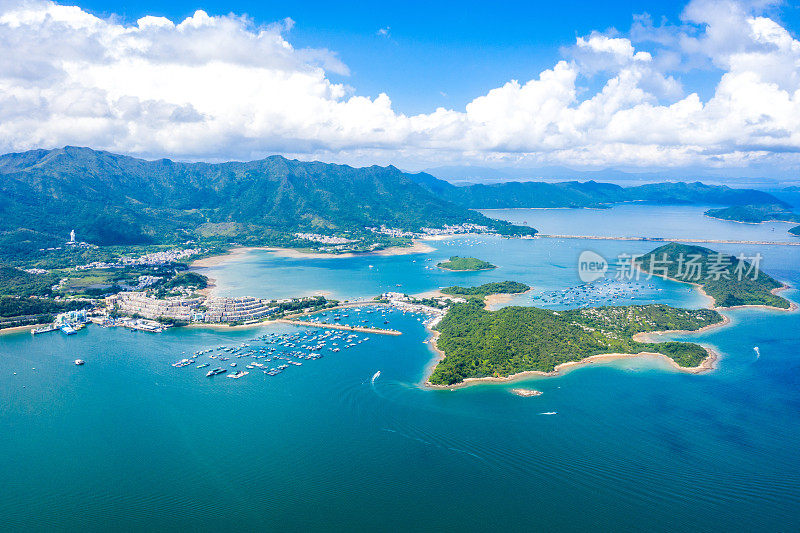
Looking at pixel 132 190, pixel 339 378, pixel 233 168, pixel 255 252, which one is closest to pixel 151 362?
pixel 339 378

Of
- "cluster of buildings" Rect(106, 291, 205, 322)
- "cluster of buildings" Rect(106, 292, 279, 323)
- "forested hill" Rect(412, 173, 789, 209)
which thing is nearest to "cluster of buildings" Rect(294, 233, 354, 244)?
"cluster of buildings" Rect(106, 291, 205, 322)

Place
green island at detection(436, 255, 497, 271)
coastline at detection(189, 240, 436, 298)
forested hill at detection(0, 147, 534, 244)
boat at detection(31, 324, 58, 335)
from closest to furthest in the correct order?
boat at detection(31, 324, 58, 335), green island at detection(436, 255, 497, 271), coastline at detection(189, 240, 436, 298), forested hill at detection(0, 147, 534, 244)

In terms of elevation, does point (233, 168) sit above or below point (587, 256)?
above

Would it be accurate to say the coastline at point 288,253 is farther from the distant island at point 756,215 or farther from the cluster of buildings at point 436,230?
the distant island at point 756,215

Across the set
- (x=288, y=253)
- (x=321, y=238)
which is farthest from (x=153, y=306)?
(x=321, y=238)

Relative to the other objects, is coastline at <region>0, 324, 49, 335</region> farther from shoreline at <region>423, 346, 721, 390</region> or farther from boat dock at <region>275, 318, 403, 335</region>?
shoreline at <region>423, 346, 721, 390</region>

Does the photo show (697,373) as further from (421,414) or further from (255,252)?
(255,252)
